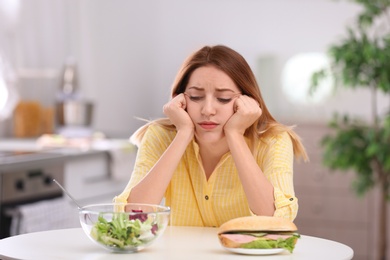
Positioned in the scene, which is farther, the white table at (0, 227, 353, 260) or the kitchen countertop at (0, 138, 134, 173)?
the kitchen countertop at (0, 138, 134, 173)

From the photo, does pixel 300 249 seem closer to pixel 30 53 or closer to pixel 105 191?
pixel 105 191

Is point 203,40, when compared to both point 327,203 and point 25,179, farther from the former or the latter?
point 25,179

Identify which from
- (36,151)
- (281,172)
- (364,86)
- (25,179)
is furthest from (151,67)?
(281,172)

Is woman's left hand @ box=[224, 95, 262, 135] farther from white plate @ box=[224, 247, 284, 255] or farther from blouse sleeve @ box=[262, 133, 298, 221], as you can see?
white plate @ box=[224, 247, 284, 255]

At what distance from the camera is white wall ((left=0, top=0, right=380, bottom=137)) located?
6.05m

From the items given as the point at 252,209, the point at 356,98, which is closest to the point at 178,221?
the point at 252,209

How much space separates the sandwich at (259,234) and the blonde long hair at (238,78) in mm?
584

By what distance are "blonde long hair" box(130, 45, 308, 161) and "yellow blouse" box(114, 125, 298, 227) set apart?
30 millimetres

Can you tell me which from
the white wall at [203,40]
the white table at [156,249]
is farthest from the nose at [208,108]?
the white wall at [203,40]

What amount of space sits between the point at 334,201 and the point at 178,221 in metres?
3.76

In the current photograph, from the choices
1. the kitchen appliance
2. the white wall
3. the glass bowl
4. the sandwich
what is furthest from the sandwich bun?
the white wall

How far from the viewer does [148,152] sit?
2.36 m

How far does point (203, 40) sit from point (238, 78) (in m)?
4.32

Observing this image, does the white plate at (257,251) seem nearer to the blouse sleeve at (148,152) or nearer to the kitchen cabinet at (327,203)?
the blouse sleeve at (148,152)
